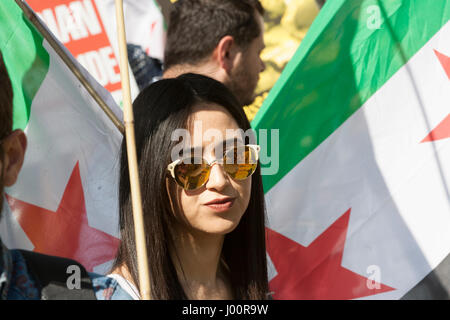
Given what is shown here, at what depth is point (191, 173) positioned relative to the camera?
2.00m

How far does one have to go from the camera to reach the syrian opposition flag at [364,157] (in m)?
2.69

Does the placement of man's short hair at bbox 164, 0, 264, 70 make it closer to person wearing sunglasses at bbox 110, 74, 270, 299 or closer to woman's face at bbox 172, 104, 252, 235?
person wearing sunglasses at bbox 110, 74, 270, 299

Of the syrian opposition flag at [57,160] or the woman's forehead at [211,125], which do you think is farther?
the syrian opposition flag at [57,160]

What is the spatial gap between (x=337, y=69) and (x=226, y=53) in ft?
2.77

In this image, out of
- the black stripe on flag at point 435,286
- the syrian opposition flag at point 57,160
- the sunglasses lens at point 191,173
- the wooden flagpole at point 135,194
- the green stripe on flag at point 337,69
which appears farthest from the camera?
the green stripe on flag at point 337,69

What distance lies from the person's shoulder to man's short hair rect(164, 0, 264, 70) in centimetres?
188

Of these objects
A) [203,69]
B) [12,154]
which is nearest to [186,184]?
[12,154]

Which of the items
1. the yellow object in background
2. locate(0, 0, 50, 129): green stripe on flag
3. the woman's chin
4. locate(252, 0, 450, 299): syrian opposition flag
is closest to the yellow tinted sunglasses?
the woman's chin

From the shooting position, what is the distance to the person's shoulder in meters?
1.86

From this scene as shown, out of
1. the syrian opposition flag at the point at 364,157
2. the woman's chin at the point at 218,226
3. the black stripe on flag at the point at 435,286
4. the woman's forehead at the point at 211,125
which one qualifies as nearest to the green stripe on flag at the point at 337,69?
the syrian opposition flag at the point at 364,157

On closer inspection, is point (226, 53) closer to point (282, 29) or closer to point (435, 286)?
point (435, 286)

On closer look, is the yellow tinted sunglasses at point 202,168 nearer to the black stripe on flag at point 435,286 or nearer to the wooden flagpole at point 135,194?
the wooden flagpole at point 135,194

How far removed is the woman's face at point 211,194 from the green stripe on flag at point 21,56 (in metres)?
0.55

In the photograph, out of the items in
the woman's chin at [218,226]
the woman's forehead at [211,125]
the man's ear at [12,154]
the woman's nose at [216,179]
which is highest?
the man's ear at [12,154]
